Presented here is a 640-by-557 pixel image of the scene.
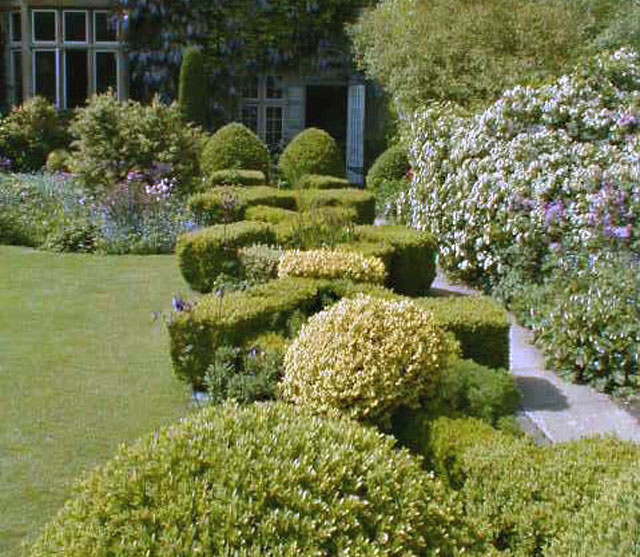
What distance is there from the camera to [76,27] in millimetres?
20375

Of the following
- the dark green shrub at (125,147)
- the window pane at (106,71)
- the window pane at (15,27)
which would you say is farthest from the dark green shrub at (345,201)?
the window pane at (15,27)

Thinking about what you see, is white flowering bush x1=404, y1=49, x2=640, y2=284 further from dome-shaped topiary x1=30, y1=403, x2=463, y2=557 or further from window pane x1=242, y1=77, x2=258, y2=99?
window pane x1=242, y1=77, x2=258, y2=99

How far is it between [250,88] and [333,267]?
Answer: 50.8 feet

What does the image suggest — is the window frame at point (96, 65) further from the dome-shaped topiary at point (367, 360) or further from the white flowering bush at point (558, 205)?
the dome-shaped topiary at point (367, 360)

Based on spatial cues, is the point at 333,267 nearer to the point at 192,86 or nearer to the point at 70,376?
the point at 70,376

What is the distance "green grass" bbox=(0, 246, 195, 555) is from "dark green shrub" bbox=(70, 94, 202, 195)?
3594 millimetres

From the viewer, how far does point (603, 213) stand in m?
7.07

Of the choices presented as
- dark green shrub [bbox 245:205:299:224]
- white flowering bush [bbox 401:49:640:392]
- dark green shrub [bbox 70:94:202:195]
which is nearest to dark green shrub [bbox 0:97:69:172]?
dark green shrub [bbox 70:94:202:195]

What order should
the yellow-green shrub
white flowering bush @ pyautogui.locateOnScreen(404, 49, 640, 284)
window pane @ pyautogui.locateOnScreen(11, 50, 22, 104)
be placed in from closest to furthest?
the yellow-green shrub, white flowering bush @ pyautogui.locateOnScreen(404, 49, 640, 284), window pane @ pyautogui.locateOnScreen(11, 50, 22, 104)

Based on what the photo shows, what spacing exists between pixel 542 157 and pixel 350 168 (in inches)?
501

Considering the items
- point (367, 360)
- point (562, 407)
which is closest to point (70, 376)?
point (367, 360)

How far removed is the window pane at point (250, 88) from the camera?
20934 mm

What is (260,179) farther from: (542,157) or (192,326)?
(192,326)

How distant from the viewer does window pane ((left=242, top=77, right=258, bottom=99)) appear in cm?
2093
